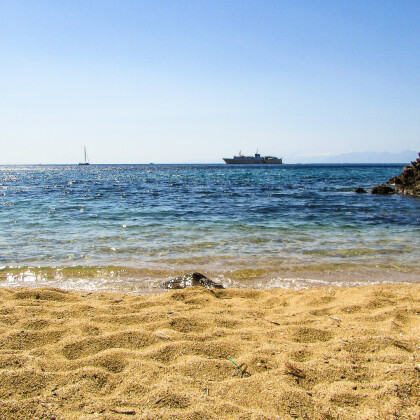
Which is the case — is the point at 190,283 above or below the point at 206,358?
below

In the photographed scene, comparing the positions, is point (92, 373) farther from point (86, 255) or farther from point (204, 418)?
point (86, 255)

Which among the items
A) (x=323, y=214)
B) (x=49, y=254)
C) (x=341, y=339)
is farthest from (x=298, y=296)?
(x=323, y=214)

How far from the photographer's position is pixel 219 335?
3.73 meters

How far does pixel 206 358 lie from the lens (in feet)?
10.6

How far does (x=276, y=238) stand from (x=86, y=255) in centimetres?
532

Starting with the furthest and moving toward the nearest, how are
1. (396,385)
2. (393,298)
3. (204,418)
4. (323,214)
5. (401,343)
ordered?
(323,214) → (393,298) → (401,343) → (396,385) → (204,418)

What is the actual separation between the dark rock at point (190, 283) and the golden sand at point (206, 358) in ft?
2.94

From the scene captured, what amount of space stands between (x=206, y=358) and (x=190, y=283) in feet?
9.32

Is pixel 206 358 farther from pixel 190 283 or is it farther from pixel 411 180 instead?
pixel 411 180

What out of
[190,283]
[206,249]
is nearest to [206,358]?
[190,283]

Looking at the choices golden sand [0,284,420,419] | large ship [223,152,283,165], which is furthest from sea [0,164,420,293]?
large ship [223,152,283,165]

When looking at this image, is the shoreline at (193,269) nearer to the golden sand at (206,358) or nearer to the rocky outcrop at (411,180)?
the golden sand at (206,358)

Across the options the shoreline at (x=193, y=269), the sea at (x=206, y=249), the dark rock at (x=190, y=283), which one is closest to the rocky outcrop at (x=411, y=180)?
the sea at (x=206, y=249)

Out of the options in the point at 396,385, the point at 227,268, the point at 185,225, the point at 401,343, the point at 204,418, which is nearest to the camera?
the point at 204,418
